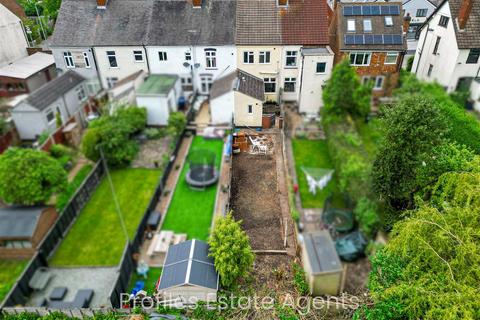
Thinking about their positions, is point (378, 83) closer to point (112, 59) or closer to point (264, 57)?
point (264, 57)

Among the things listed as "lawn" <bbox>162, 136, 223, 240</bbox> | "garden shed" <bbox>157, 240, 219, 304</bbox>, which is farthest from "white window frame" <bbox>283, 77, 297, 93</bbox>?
"lawn" <bbox>162, 136, 223, 240</bbox>

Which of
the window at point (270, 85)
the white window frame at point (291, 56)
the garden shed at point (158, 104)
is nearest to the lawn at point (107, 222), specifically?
the garden shed at point (158, 104)

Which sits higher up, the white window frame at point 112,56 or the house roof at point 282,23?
the house roof at point 282,23

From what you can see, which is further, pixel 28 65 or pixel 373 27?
pixel 373 27

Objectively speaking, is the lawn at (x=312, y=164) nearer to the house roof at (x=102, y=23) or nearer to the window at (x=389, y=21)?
the window at (x=389, y=21)

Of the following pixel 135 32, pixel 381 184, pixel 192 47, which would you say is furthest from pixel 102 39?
pixel 381 184

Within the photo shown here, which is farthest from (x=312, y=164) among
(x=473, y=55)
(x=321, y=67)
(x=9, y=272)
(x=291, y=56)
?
(x=9, y=272)
